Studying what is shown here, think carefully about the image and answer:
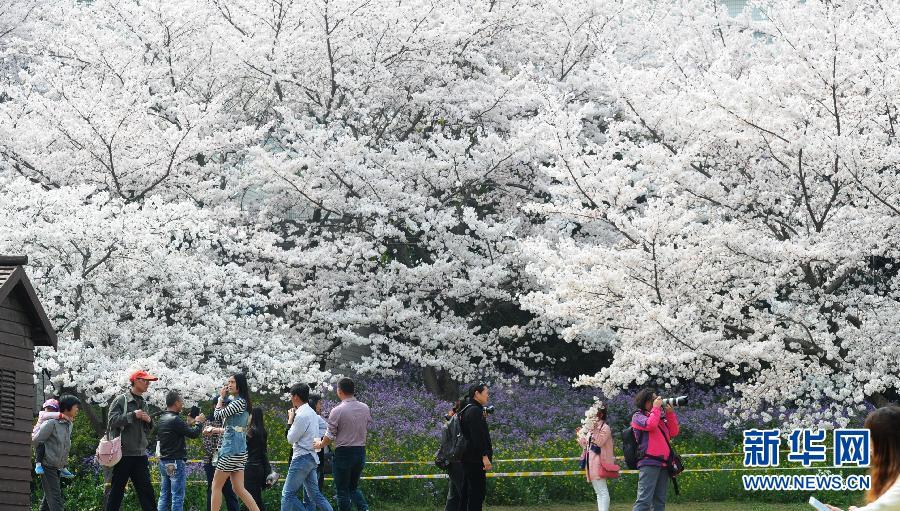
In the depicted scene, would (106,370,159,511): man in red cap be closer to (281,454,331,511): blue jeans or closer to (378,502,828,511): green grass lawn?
(281,454,331,511): blue jeans

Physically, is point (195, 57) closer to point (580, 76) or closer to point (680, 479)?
point (580, 76)

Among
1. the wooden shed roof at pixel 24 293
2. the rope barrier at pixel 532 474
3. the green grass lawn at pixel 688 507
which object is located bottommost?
the green grass lawn at pixel 688 507

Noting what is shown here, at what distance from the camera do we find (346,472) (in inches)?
473

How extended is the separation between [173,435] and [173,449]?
0.18 m

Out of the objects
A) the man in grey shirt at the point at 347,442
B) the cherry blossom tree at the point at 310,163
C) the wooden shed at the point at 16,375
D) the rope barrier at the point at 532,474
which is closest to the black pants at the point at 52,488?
the wooden shed at the point at 16,375

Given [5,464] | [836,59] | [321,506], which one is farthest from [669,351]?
[5,464]

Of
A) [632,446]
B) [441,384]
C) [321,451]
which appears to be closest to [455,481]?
[632,446]

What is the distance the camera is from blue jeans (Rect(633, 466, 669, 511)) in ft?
37.1

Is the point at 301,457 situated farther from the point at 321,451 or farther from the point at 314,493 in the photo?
the point at 321,451

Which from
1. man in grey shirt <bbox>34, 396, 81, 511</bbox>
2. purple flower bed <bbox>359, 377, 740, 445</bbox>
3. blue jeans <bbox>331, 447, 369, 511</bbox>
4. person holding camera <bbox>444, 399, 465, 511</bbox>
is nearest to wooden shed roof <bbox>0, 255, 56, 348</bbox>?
man in grey shirt <bbox>34, 396, 81, 511</bbox>

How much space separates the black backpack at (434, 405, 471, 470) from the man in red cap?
302 centimetres

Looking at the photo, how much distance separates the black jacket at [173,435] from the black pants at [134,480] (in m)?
0.45

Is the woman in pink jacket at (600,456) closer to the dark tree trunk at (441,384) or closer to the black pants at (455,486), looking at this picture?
the black pants at (455,486)

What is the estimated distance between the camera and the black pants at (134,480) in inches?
459
